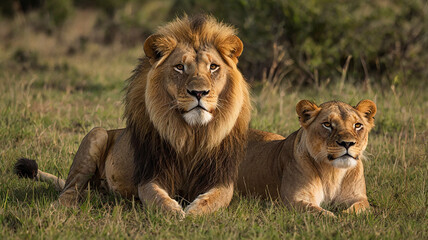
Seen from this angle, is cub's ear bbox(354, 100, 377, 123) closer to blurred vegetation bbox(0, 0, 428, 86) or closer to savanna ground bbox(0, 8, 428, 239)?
savanna ground bbox(0, 8, 428, 239)

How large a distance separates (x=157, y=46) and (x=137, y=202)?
1.10 metres

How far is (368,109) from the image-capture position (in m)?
4.05

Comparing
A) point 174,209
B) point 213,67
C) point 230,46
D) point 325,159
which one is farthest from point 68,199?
point 325,159

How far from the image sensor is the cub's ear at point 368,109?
402 centimetres

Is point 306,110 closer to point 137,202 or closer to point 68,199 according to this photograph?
point 137,202

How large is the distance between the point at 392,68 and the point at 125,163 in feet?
18.0

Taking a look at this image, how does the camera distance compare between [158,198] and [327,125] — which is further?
[327,125]

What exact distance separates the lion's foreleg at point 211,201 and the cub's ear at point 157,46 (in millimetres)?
913

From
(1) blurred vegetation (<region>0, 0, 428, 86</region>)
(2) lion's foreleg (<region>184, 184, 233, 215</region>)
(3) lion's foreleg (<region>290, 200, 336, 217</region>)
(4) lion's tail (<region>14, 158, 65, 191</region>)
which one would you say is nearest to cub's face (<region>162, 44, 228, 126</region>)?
(2) lion's foreleg (<region>184, 184, 233, 215</region>)

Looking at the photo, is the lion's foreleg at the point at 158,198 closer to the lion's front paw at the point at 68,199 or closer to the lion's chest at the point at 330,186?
the lion's front paw at the point at 68,199

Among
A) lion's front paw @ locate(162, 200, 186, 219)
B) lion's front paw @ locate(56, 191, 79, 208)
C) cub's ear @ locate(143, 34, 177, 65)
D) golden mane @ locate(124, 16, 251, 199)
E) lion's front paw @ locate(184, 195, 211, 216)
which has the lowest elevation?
lion's front paw @ locate(56, 191, 79, 208)

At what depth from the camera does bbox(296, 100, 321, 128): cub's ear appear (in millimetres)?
4066

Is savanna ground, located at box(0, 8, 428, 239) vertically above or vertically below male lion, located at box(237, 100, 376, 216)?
below

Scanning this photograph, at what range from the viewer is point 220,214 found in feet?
11.8
